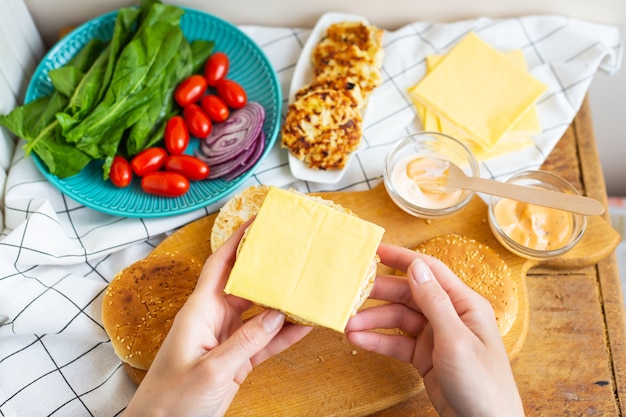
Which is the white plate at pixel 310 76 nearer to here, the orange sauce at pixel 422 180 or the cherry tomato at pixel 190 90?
the orange sauce at pixel 422 180

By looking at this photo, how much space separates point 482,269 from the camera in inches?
106

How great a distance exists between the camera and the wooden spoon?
8.43ft

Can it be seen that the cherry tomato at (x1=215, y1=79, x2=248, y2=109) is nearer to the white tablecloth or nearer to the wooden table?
the white tablecloth

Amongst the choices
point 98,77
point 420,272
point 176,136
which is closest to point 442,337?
point 420,272

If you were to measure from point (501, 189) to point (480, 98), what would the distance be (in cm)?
70

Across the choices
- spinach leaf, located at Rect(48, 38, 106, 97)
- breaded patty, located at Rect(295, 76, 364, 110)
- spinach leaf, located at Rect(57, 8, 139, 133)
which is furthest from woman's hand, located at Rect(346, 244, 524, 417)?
spinach leaf, located at Rect(48, 38, 106, 97)

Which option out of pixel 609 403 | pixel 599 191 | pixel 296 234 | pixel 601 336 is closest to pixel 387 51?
pixel 599 191

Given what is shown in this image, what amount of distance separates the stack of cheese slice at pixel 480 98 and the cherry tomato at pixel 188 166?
1243 mm

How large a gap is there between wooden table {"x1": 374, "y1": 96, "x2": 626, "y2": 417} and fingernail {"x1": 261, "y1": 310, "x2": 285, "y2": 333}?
811 mm

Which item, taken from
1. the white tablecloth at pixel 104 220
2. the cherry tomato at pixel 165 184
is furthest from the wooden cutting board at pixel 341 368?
the white tablecloth at pixel 104 220

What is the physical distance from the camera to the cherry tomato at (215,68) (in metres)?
3.20

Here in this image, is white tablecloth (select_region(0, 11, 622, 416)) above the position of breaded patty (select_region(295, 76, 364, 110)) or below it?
below

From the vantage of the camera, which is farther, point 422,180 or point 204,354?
point 422,180

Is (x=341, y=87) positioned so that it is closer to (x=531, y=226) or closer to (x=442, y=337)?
(x=531, y=226)
